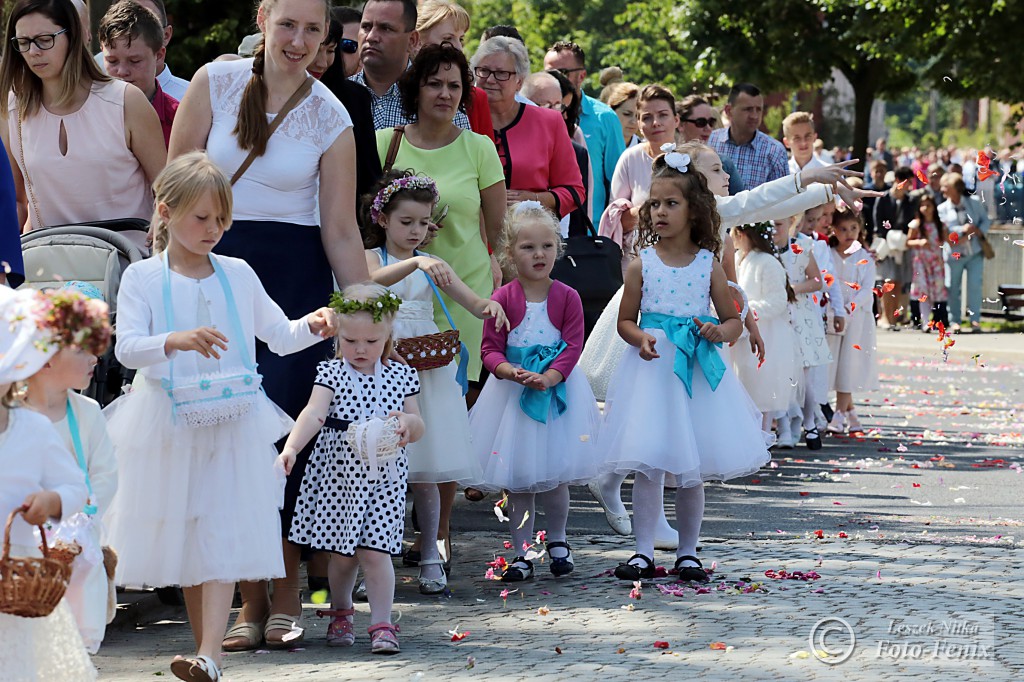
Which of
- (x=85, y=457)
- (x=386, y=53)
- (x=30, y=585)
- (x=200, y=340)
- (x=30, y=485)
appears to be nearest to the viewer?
(x=30, y=585)

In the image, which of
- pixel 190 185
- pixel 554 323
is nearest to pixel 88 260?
pixel 190 185

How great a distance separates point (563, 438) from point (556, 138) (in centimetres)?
226

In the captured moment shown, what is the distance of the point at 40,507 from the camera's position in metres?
4.27

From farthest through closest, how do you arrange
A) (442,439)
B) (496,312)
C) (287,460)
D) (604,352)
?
(604,352)
(442,439)
(496,312)
(287,460)

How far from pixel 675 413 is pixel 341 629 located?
1.93 m

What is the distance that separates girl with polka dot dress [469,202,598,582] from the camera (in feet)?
23.9

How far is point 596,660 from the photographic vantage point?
5777 millimetres

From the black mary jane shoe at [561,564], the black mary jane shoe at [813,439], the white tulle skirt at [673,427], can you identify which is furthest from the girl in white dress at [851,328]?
the black mary jane shoe at [561,564]

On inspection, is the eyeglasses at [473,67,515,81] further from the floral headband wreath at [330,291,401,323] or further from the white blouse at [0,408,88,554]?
the white blouse at [0,408,88,554]

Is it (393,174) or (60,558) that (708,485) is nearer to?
(393,174)

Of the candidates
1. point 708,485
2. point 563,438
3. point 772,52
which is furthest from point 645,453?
point 772,52

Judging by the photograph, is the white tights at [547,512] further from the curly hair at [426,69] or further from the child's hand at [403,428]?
the curly hair at [426,69]

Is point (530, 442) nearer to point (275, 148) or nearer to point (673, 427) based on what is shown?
point (673, 427)

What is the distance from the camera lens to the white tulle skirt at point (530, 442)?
726 cm
